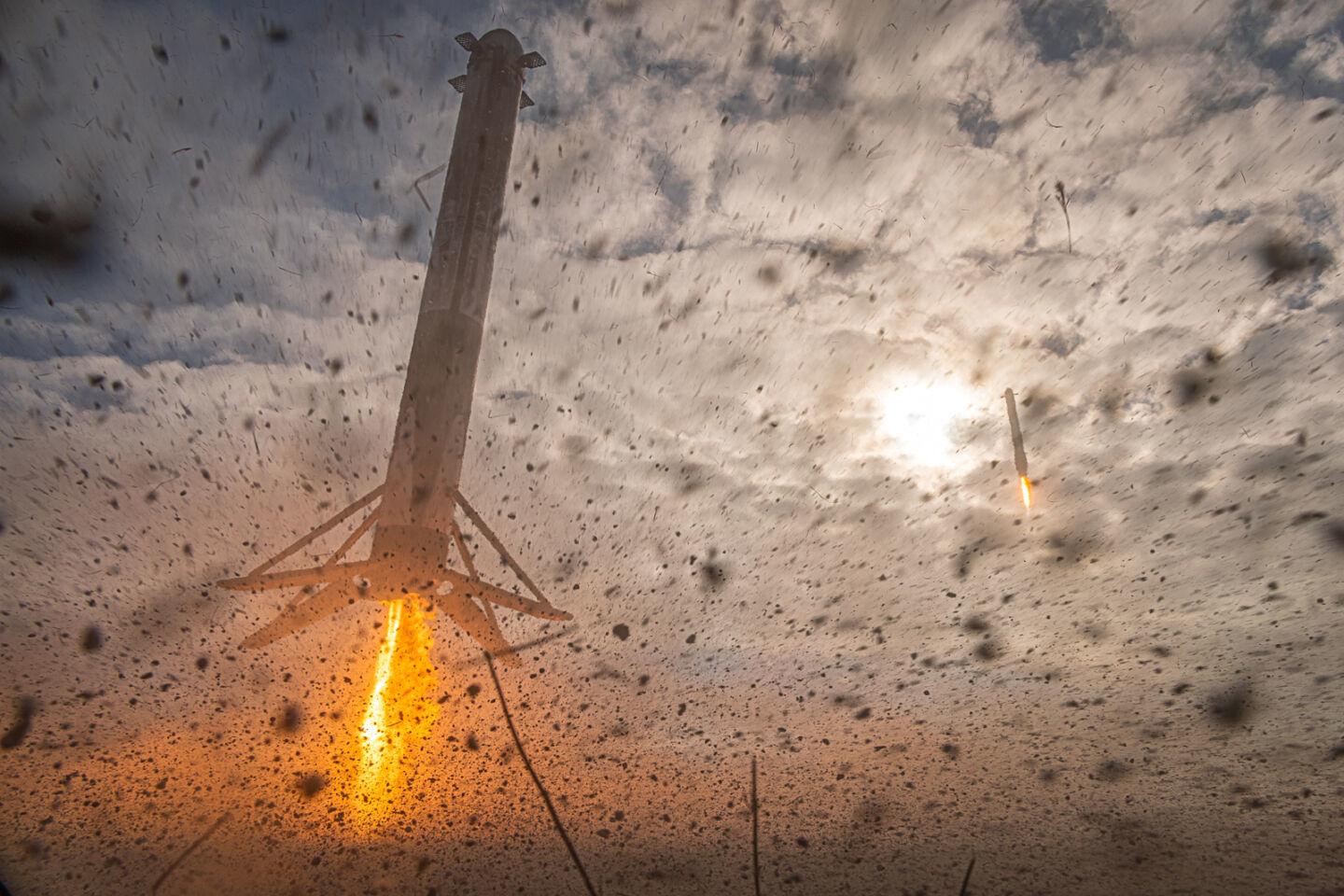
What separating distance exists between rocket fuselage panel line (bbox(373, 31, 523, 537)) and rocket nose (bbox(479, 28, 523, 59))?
2.97m

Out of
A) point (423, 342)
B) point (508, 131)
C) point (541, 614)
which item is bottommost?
point (541, 614)

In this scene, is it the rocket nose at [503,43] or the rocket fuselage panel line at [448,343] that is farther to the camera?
the rocket nose at [503,43]

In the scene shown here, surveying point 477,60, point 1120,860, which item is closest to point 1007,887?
point 1120,860

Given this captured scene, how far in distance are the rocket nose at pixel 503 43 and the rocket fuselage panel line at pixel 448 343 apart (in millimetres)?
2972

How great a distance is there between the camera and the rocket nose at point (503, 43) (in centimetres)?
1958

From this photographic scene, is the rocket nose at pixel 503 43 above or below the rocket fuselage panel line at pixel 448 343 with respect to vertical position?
above

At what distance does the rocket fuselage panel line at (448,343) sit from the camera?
636 inches

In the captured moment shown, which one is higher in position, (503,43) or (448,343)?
(503,43)

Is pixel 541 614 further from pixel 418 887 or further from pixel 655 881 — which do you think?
pixel 655 881

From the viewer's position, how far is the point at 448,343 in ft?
53.5

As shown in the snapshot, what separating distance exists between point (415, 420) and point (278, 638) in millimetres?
6925

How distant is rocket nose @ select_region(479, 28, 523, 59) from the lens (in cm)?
1958

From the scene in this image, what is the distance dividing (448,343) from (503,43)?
10.4m

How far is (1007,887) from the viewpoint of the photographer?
55.5ft
